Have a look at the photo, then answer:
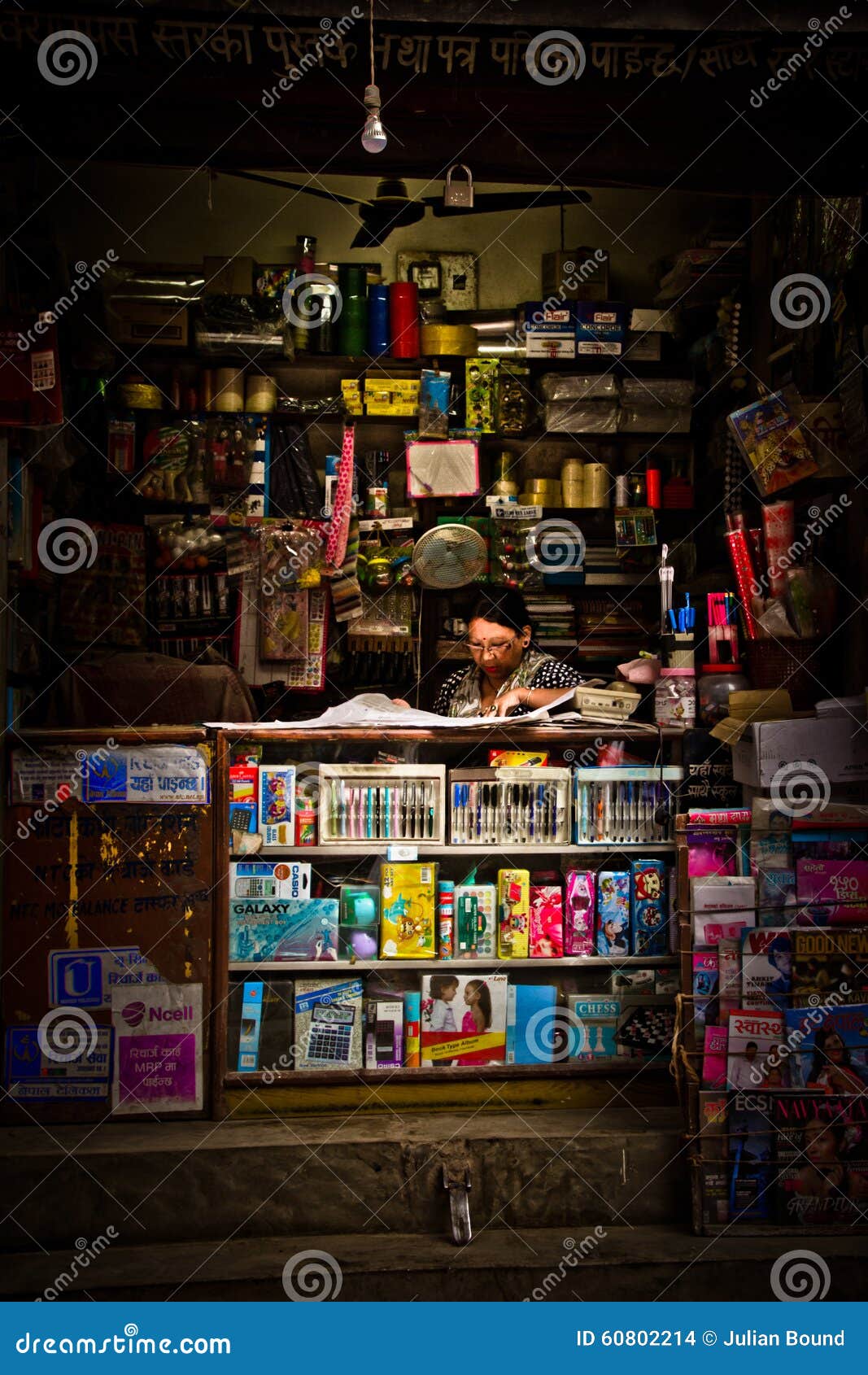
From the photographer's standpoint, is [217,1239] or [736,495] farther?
[736,495]

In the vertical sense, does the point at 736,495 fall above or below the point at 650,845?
above

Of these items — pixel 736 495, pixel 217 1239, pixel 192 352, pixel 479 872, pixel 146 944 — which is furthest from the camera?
pixel 192 352

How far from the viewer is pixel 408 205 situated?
6008 millimetres

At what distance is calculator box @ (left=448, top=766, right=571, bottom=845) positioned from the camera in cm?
427

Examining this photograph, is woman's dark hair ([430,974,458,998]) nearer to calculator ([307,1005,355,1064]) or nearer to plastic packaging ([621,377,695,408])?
calculator ([307,1005,355,1064])

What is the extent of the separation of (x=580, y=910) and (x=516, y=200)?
3.76 metres

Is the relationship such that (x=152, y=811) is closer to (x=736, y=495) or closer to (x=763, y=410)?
(x=763, y=410)

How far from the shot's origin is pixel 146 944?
4.08m

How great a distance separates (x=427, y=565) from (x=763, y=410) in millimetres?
1708

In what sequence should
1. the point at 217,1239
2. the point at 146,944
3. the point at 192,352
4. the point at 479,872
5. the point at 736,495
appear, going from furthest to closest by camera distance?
the point at 192,352
the point at 736,495
the point at 479,872
the point at 146,944
the point at 217,1239

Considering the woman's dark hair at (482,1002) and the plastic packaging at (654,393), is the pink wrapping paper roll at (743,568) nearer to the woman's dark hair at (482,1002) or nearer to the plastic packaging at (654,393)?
the woman's dark hair at (482,1002)

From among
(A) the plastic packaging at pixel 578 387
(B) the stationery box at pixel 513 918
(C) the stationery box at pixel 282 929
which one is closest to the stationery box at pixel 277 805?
(C) the stationery box at pixel 282 929

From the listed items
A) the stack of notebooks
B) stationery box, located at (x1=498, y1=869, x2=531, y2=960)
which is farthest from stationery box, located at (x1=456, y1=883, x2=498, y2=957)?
the stack of notebooks

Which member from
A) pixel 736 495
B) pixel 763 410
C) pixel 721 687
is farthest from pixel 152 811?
pixel 736 495
